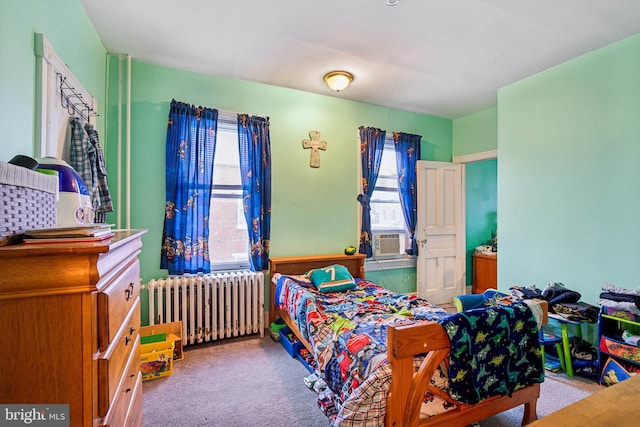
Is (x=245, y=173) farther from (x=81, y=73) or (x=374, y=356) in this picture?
(x=374, y=356)

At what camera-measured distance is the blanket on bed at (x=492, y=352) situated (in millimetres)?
1426

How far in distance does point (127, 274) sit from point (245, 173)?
7.09 feet

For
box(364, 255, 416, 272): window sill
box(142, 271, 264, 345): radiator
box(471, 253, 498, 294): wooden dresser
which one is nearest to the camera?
box(142, 271, 264, 345): radiator

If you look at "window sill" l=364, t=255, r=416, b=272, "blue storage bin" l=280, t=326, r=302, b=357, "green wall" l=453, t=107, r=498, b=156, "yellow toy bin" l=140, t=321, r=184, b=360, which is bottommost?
"blue storage bin" l=280, t=326, r=302, b=357

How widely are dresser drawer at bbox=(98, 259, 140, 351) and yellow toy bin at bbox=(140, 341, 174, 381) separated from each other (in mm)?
1369

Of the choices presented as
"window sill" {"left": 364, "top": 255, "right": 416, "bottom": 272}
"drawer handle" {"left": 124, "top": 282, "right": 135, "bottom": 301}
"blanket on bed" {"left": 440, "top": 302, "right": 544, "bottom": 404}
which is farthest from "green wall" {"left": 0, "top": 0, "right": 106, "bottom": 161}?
"window sill" {"left": 364, "top": 255, "right": 416, "bottom": 272}

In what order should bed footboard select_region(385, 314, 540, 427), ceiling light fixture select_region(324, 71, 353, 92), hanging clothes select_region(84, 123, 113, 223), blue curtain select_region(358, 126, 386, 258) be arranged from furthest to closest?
blue curtain select_region(358, 126, 386, 258) → ceiling light fixture select_region(324, 71, 353, 92) → hanging clothes select_region(84, 123, 113, 223) → bed footboard select_region(385, 314, 540, 427)

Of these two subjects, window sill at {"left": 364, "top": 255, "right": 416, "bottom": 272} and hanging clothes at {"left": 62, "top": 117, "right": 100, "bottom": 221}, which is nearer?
hanging clothes at {"left": 62, "top": 117, "right": 100, "bottom": 221}

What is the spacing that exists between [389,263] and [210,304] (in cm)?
236

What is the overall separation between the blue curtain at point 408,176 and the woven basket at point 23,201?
3682mm

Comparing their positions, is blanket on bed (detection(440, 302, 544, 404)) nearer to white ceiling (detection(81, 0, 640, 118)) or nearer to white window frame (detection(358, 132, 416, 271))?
white ceiling (detection(81, 0, 640, 118))

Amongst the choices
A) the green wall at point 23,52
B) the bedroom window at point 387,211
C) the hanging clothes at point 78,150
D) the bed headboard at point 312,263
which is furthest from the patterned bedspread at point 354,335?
the green wall at point 23,52

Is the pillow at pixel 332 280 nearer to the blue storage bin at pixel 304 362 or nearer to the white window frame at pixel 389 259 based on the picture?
the blue storage bin at pixel 304 362

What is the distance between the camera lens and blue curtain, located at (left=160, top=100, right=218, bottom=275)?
2.87 m
